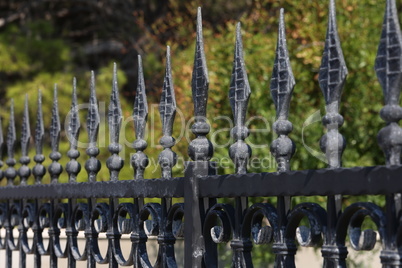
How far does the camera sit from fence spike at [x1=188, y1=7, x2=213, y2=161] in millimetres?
1851

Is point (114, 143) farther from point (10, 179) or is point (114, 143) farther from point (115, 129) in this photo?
point (10, 179)

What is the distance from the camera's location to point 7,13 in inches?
500

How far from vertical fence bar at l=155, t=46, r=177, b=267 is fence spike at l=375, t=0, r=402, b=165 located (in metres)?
0.71

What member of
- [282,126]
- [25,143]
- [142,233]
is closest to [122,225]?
[142,233]

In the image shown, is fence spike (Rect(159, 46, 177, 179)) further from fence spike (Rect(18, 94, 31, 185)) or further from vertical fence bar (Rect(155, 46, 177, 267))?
fence spike (Rect(18, 94, 31, 185))

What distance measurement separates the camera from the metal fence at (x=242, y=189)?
4.46ft

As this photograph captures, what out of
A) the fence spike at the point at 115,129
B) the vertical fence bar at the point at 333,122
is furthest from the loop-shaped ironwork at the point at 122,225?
the vertical fence bar at the point at 333,122

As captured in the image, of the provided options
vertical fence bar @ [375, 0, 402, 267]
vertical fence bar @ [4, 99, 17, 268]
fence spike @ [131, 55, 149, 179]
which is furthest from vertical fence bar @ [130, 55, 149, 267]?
vertical fence bar @ [4, 99, 17, 268]

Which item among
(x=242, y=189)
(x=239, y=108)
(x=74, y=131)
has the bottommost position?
(x=242, y=189)

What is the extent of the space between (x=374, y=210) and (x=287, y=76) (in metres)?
0.42

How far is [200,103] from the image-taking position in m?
1.86

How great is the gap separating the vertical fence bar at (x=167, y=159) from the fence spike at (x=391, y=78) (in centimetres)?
71

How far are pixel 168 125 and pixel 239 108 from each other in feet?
0.98

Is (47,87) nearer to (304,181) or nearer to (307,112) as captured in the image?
(307,112)
